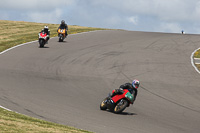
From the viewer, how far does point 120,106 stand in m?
13.1

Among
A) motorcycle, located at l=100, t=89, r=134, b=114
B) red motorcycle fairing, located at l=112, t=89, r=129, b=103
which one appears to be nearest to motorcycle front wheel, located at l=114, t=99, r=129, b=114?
motorcycle, located at l=100, t=89, r=134, b=114

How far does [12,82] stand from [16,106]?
16.8 feet

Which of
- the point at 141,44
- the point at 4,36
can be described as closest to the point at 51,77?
the point at 141,44

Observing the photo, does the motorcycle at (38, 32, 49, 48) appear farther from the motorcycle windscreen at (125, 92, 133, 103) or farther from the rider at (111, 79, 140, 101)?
the motorcycle windscreen at (125, 92, 133, 103)

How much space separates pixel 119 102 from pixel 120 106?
17cm

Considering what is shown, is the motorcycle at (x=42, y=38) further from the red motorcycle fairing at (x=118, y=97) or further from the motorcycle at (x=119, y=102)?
the red motorcycle fairing at (x=118, y=97)

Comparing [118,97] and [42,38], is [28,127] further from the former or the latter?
[42,38]

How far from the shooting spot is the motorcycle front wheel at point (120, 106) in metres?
13.0

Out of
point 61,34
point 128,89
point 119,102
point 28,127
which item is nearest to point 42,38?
point 61,34

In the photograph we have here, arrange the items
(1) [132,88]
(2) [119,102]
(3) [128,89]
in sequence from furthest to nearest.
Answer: (3) [128,89] → (1) [132,88] → (2) [119,102]

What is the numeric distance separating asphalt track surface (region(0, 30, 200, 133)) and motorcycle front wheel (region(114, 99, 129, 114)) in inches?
11.8

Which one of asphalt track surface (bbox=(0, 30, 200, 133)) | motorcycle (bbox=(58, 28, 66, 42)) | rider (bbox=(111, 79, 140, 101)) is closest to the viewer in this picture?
asphalt track surface (bbox=(0, 30, 200, 133))

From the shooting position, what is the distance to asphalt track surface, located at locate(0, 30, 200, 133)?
11.9 meters

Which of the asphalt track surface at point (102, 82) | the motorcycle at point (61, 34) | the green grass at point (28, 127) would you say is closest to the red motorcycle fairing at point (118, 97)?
the asphalt track surface at point (102, 82)
